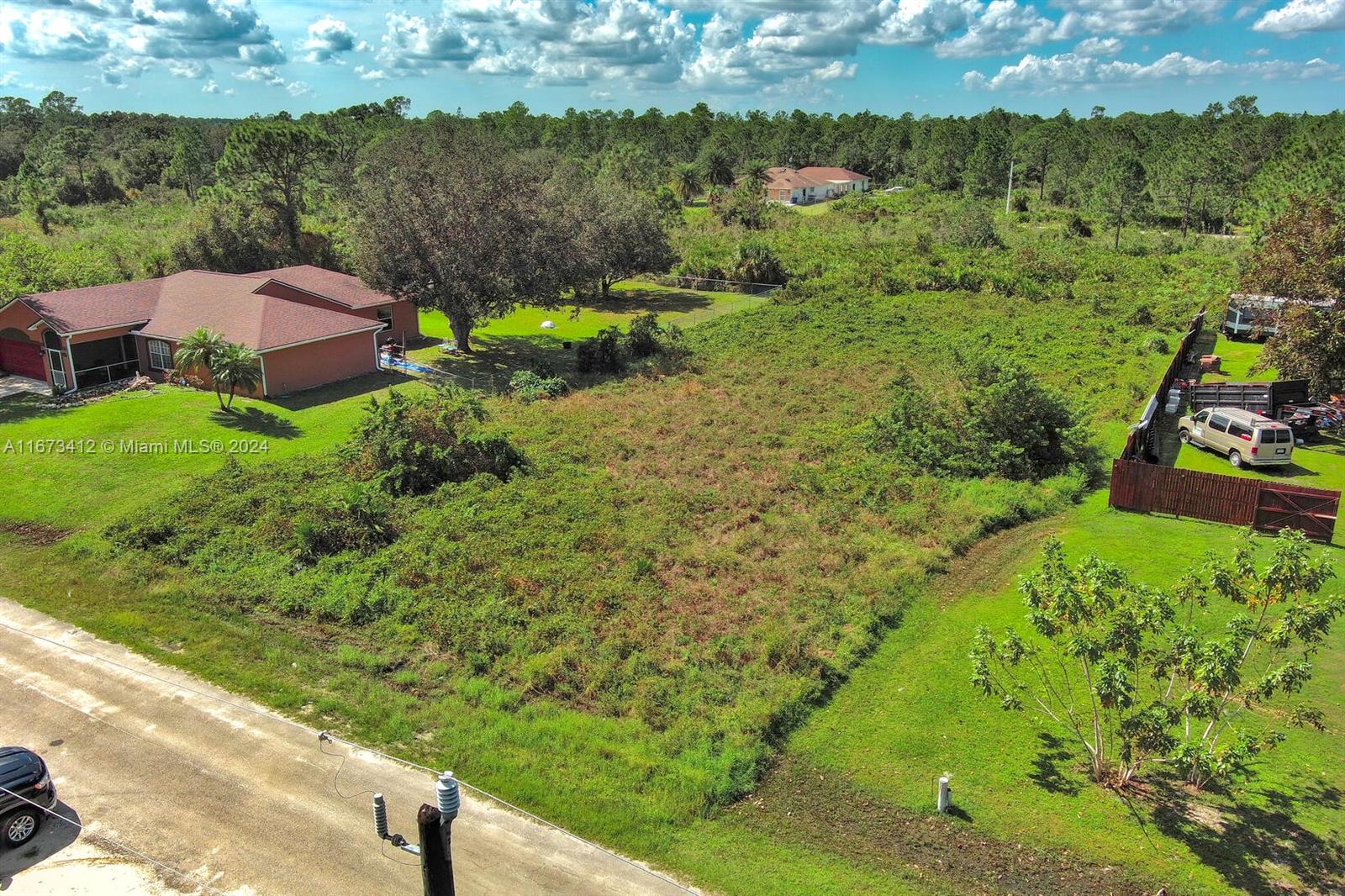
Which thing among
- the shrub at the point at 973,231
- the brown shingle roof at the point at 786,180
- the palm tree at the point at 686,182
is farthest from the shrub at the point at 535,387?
the brown shingle roof at the point at 786,180

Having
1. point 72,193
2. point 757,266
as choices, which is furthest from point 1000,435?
point 72,193

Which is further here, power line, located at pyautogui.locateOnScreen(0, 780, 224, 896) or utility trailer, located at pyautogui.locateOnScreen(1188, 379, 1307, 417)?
utility trailer, located at pyautogui.locateOnScreen(1188, 379, 1307, 417)

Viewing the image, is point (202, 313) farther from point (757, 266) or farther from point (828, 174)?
point (828, 174)

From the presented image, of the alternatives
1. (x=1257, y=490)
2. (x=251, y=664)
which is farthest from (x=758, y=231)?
(x=251, y=664)

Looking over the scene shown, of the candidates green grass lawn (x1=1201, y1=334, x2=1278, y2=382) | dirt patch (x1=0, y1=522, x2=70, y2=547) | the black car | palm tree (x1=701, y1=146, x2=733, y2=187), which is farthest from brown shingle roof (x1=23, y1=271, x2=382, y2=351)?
palm tree (x1=701, y1=146, x2=733, y2=187)

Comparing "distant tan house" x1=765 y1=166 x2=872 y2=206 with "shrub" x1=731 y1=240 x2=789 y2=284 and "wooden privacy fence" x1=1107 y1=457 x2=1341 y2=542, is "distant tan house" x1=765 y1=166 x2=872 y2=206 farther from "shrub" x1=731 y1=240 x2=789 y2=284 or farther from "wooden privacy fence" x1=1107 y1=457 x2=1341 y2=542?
"wooden privacy fence" x1=1107 y1=457 x2=1341 y2=542
